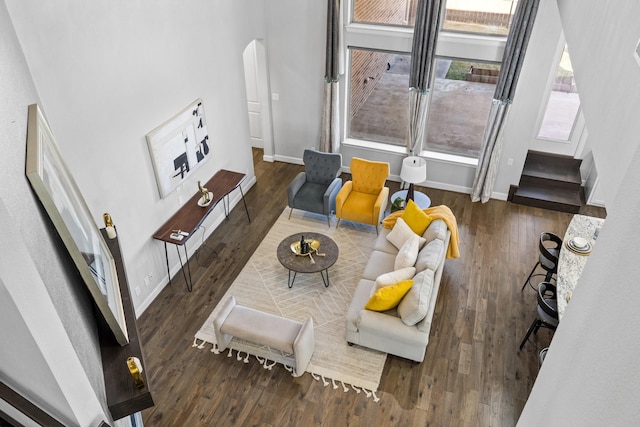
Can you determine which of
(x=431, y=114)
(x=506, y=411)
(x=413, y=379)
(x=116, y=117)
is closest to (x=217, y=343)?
(x=413, y=379)

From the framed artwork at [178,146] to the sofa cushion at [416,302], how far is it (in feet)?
10.8

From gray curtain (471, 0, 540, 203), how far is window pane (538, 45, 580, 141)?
0.87 m

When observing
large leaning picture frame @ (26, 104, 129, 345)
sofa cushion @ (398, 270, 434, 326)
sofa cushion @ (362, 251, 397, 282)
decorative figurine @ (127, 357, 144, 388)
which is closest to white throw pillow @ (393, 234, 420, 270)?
→ sofa cushion @ (362, 251, 397, 282)

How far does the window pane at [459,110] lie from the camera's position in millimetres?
8047

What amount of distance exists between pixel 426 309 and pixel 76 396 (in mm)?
3845

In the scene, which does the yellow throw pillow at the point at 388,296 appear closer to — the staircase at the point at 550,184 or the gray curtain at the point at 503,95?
the gray curtain at the point at 503,95

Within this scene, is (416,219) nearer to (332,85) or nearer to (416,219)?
(416,219)

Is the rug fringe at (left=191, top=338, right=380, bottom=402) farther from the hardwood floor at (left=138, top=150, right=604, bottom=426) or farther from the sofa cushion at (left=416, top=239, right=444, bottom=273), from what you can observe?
the sofa cushion at (left=416, top=239, right=444, bottom=273)

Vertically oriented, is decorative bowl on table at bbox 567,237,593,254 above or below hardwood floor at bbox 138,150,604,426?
above

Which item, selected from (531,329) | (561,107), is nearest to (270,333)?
(531,329)

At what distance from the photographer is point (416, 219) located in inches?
259

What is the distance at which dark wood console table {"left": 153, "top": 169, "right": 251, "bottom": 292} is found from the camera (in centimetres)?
610

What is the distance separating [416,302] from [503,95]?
4.01 metres

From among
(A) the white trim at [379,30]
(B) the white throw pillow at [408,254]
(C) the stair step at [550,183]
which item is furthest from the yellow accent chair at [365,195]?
(C) the stair step at [550,183]
